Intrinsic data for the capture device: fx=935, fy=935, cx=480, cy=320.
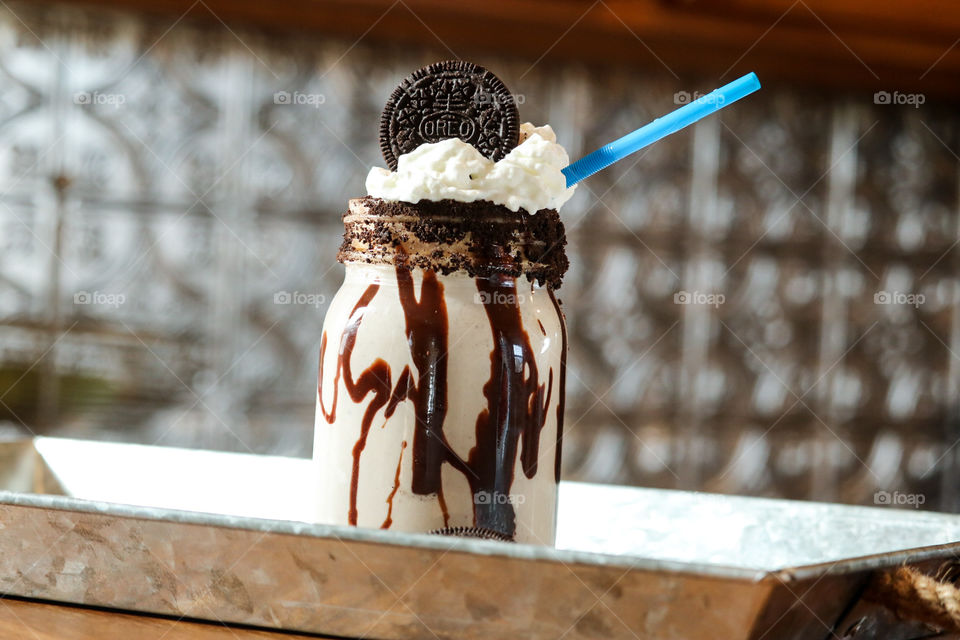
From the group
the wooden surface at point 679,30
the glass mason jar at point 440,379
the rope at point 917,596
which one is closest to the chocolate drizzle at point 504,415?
the glass mason jar at point 440,379

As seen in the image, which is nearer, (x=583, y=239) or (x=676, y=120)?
(x=676, y=120)

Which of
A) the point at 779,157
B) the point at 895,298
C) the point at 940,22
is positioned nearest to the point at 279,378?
the point at 779,157

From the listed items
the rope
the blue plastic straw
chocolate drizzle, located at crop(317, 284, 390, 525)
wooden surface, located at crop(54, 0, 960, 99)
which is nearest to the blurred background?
wooden surface, located at crop(54, 0, 960, 99)

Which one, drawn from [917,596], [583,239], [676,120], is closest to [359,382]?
[676,120]

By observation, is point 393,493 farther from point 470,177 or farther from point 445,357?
point 470,177

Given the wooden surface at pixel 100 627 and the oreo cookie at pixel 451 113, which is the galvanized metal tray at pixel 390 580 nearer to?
the wooden surface at pixel 100 627

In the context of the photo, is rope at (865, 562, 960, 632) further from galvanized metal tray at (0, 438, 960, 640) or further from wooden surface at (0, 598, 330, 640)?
wooden surface at (0, 598, 330, 640)

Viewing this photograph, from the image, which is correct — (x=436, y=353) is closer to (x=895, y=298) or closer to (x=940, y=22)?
(x=940, y=22)
